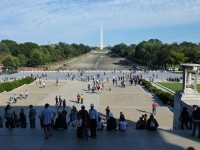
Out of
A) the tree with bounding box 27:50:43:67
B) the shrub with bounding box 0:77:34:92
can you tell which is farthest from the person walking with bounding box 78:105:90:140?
the tree with bounding box 27:50:43:67

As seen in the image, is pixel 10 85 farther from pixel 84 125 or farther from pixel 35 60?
pixel 35 60

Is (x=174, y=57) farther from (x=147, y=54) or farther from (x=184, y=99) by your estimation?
(x=184, y=99)

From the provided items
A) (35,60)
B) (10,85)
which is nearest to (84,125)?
(10,85)

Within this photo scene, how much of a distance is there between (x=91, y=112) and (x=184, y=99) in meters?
4.80

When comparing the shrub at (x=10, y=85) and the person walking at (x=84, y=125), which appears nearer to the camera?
the person walking at (x=84, y=125)

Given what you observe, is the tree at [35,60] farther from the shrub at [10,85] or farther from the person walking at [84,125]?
the person walking at [84,125]

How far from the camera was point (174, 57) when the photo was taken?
81.4 meters

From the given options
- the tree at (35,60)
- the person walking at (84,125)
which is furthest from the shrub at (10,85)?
the tree at (35,60)

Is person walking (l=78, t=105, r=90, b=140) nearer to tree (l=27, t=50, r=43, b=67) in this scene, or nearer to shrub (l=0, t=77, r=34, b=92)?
shrub (l=0, t=77, r=34, b=92)

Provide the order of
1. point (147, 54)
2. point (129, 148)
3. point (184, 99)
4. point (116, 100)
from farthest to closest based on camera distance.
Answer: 1. point (147, 54)
2. point (116, 100)
3. point (184, 99)
4. point (129, 148)

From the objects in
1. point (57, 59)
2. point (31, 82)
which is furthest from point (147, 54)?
point (31, 82)

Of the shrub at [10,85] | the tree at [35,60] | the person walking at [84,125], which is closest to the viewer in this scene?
the person walking at [84,125]

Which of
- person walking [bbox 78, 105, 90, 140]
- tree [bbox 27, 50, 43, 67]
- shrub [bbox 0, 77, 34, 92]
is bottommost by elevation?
shrub [bbox 0, 77, 34, 92]

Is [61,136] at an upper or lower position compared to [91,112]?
lower
